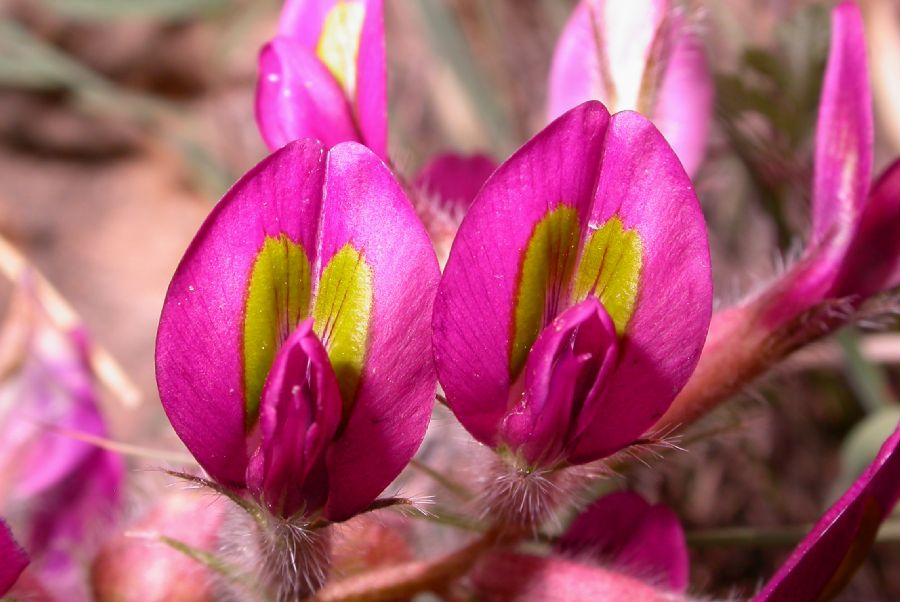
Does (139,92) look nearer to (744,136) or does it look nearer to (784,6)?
(784,6)

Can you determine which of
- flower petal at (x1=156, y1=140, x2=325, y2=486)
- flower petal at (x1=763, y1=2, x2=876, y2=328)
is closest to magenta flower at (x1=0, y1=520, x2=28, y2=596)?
flower petal at (x1=156, y1=140, x2=325, y2=486)

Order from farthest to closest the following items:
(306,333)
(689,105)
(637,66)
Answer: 1. (689,105)
2. (637,66)
3. (306,333)

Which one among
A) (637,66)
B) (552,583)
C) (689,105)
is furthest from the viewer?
(689,105)

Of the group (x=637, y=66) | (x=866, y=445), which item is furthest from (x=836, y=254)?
(x=866, y=445)

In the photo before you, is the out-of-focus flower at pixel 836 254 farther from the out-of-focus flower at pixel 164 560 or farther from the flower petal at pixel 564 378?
the out-of-focus flower at pixel 164 560

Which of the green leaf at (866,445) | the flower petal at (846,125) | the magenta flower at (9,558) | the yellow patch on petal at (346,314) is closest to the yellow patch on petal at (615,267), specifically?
the yellow patch on petal at (346,314)

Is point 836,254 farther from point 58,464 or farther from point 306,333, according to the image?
point 58,464

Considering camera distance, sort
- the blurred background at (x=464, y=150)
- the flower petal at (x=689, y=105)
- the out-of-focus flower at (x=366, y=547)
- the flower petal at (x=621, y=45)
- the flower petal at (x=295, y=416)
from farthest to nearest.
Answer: the blurred background at (x=464, y=150), the flower petal at (x=689, y=105), the flower petal at (x=621, y=45), the out-of-focus flower at (x=366, y=547), the flower petal at (x=295, y=416)

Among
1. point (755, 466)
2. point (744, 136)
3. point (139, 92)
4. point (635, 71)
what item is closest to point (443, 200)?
point (635, 71)
